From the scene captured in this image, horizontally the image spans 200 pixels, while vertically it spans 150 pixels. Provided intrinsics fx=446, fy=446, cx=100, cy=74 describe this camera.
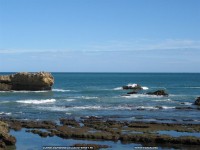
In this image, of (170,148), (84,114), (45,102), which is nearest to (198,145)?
(170,148)

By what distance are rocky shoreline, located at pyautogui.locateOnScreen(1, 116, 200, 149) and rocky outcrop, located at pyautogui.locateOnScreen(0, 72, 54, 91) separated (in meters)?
44.1

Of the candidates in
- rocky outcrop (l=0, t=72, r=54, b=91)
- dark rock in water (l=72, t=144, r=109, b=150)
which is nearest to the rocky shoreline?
dark rock in water (l=72, t=144, r=109, b=150)

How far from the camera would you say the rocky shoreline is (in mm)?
37906

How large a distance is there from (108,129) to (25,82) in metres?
56.2

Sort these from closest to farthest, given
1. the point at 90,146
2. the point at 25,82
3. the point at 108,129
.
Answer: the point at 90,146 < the point at 108,129 < the point at 25,82

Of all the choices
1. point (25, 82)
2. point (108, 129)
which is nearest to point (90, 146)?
point (108, 129)

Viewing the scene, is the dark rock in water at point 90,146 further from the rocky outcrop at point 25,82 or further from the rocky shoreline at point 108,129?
the rocky outcrop at point 25,82

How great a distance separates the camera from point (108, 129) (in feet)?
143

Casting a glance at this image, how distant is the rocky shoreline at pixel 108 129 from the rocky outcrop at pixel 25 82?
44088 mm

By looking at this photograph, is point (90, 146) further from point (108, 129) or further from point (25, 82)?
point (25, 82)

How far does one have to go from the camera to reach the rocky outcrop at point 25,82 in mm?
95438

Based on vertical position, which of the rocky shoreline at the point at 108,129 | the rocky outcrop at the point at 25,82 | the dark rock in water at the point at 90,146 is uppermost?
the rocky outcrop at the point at 25,82

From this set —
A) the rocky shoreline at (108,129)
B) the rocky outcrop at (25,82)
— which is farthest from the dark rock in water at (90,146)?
the rocky outcrop at (25,82)

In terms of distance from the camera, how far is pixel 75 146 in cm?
3525
